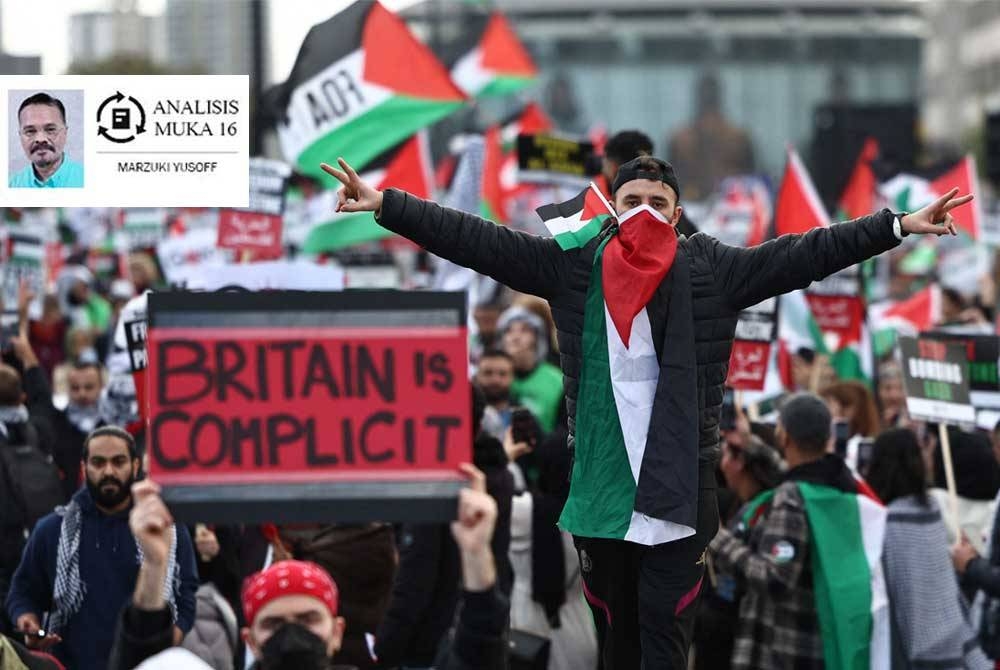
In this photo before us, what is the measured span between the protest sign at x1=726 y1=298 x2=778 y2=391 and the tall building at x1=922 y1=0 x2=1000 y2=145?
9702 centimetres

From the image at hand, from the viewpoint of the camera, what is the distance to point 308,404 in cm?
419

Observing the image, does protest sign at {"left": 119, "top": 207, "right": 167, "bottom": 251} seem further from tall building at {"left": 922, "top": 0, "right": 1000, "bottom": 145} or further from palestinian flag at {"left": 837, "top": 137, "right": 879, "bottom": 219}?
tall building at {"left": 922, "top": 0, "right": 1000, "bottom": 145}

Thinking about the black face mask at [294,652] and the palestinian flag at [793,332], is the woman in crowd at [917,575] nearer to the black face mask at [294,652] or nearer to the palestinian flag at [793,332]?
the palestinian flag at [793,332]

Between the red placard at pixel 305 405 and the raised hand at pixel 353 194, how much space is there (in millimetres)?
825

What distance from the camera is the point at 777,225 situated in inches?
499

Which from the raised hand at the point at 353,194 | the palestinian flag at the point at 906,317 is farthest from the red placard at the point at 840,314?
the raised hand at the point at 353,194

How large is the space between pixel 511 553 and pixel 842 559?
141 cm

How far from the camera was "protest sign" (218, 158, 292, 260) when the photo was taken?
1156cm

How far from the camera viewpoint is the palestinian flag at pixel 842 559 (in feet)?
23.5

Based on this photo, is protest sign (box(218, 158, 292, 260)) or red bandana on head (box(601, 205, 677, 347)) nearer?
red bandana on head (box(601, 205, 677, 347))

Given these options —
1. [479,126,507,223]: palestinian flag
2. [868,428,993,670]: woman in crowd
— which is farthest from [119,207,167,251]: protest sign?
[868,428,993,670]: woman in crowd

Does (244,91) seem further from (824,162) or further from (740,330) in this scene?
(824,162)

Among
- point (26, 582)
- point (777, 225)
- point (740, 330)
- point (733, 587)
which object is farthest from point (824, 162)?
point (26, 582)

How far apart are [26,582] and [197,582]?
62cm
